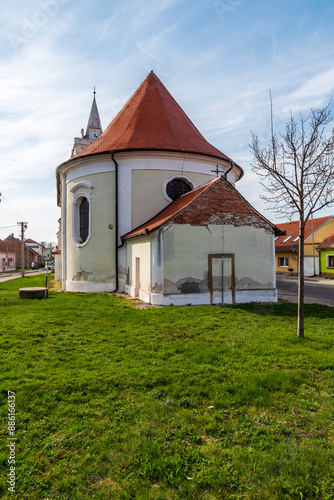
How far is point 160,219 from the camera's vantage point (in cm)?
1211

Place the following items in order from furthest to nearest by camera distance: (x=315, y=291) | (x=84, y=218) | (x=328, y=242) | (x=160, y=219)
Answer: (x=328, y=242) < (x=84, y=218) < (x=315, y=291) < (x=160, y=219)

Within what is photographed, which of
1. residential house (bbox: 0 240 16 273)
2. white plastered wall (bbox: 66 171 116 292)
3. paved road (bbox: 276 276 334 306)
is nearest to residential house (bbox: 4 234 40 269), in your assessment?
residential house (bbox: 0 240 16 273)

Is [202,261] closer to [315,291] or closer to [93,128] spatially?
[315,291]

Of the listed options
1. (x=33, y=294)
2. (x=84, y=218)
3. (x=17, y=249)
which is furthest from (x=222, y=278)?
(x=17, y=249)

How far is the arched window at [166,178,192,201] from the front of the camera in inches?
576

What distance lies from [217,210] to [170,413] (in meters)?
8.28

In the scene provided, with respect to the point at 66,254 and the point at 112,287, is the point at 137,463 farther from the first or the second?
the point at 66,254

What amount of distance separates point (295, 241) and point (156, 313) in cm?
2441

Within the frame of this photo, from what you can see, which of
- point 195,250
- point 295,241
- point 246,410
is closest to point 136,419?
point 246,410

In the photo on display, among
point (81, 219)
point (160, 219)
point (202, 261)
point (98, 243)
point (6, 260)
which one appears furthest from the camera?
point (6, 260)

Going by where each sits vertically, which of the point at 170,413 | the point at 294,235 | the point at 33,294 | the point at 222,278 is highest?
the point at 294,235

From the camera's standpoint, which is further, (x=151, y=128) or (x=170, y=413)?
(x=151, y=128)

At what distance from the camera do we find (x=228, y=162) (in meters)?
15.8

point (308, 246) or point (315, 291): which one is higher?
point (308, 246)
